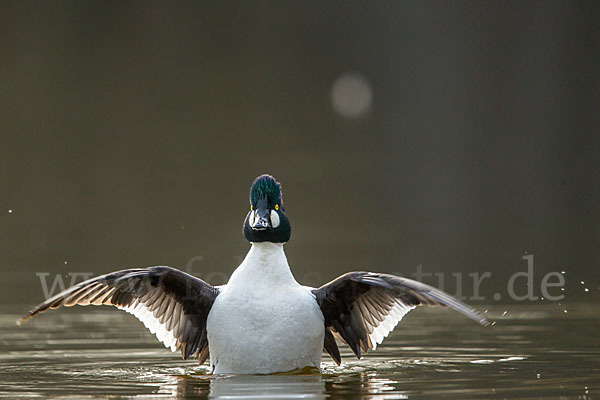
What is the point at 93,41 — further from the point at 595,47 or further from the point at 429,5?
the point at 595,47

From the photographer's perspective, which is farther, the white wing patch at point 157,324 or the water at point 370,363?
the white wing patch at point 157,324

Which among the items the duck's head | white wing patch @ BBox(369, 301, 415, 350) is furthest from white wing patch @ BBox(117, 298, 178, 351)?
white wing patch @ BBox(369, 301, 415, 350)

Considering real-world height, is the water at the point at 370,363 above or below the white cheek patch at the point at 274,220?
below

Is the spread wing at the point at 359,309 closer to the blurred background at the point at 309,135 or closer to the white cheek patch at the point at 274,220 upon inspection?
the white cheek patch at the point at 274,220

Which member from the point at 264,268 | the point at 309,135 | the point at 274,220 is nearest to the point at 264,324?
the point at 264,268

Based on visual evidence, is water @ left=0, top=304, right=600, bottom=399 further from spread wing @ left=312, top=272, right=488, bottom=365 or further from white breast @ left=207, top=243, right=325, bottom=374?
spread wing @ left=312, top=272, right=488, bottom=365

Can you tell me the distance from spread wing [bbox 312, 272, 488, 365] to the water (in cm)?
25

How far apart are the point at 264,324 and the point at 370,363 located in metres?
1.34

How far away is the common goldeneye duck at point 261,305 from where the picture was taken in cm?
991

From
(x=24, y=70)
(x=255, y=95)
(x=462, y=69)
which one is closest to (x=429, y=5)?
(x=462, y=69)

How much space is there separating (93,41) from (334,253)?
37.6 m

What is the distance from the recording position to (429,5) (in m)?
61.2

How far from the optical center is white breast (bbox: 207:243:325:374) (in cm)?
992

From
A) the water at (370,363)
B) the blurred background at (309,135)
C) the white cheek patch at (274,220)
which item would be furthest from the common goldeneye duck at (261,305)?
the blurred background at (309,135)
